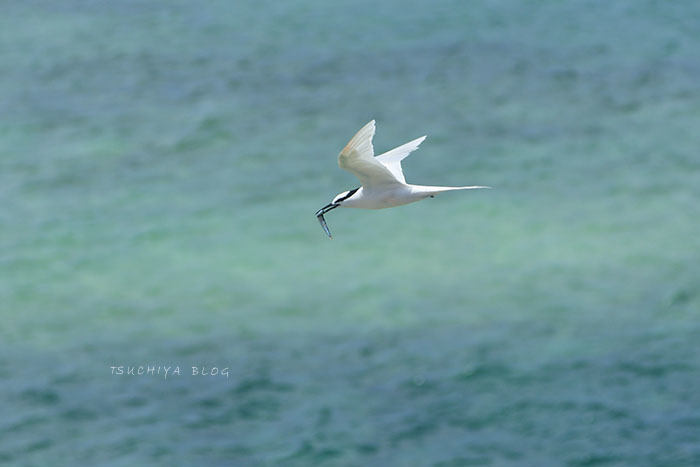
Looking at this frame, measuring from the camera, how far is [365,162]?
58.4ft

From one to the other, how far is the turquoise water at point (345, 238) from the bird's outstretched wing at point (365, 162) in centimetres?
1026

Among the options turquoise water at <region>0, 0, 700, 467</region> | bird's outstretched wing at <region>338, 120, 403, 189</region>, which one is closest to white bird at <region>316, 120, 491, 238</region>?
bird's outstretched wing at <region>338, 120, 403, 189</region>

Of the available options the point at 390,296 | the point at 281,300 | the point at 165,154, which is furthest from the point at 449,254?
the point at 165,154

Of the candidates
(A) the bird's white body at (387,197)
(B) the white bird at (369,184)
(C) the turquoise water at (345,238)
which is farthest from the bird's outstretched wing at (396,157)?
(C) the turquoise water at (345,238)

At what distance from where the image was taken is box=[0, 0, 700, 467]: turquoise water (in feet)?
93.5

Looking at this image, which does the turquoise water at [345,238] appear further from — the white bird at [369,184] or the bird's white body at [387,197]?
the bird's white body at [387,197]

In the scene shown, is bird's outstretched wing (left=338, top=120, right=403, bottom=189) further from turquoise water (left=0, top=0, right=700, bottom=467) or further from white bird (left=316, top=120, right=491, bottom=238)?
turquoise water (left=0, top=0, right=700, bottom=467)

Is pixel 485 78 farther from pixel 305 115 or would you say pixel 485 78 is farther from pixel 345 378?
pixel 345 378

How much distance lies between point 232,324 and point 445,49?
1516 centimetres

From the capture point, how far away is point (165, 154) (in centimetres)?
3919

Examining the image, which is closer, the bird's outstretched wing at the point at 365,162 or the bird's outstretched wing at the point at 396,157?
the bird's outstretched wing at the point at 365,162

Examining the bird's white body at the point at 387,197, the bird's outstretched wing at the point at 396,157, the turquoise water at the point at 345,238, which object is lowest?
the bird's white body at the point at 387,197

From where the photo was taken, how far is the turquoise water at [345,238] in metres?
28.5

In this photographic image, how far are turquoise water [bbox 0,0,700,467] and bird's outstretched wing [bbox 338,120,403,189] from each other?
1026 centimetres
